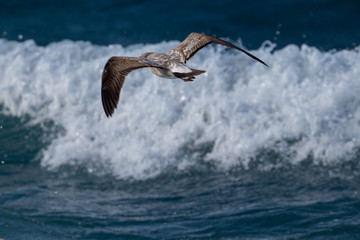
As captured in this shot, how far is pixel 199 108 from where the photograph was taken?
22.4 feet

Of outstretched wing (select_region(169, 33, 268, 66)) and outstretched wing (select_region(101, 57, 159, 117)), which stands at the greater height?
outstretched wing (select_region(169, 33, 268, 66))

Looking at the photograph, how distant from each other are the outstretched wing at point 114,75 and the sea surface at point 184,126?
46.9 inches

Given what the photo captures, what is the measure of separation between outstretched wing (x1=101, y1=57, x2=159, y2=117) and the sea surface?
119cm

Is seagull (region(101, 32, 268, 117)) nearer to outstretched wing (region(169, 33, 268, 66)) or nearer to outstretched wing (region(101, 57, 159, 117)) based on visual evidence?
outstretched wing (region(101, 57, 159, 117))

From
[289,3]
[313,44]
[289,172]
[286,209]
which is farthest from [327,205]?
[289,3]

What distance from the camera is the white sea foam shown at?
241 inches

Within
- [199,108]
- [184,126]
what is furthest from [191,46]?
[199,108]

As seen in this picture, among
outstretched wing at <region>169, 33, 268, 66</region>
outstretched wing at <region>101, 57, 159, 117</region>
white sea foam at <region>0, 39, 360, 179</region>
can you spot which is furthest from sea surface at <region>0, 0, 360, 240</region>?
outstretched wing at <region>169, 33, 268, 66</region>

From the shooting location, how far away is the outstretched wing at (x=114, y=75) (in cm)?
375

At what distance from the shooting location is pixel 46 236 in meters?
4.56

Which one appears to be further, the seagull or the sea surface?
the sea surface

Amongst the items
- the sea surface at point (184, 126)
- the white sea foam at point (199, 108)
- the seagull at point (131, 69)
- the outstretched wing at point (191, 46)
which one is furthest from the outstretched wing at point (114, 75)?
the white sea foam at point (199, 108)

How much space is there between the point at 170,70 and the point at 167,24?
5.03 m

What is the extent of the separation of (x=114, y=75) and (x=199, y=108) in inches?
120
